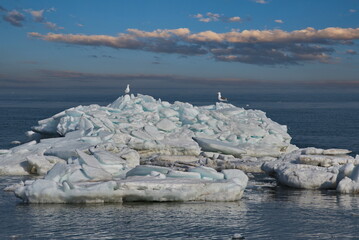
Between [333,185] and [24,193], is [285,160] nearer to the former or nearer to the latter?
[333,185]

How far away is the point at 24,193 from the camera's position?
1894cm

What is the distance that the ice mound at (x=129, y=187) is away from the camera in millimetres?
18875

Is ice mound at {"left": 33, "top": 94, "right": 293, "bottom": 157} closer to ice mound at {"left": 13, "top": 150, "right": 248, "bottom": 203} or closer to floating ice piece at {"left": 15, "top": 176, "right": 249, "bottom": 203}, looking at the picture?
ice mound at {"left": 13, "top": 150, "right": 248, "bottom": 203}

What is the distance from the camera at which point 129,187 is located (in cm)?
1912

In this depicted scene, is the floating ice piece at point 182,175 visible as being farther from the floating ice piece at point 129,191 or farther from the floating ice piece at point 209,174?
the floating ice piece at point 129,191

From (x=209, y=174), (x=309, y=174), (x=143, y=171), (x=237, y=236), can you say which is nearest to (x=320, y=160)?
(x=309, y=174)

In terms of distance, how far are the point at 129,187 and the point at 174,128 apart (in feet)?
52.6

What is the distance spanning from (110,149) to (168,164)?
3457mm

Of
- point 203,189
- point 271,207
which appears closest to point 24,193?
point 203,189

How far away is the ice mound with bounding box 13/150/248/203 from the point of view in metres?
18.9

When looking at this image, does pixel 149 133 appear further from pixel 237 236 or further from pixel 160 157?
pixel 237 236

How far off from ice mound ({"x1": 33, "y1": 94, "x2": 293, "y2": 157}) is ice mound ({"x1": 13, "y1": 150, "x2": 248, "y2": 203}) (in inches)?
443

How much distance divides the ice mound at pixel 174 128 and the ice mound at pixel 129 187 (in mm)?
11249

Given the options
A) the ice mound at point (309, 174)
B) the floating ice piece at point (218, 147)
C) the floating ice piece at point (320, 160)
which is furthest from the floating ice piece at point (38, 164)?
the floating ice piece at point (320, 160)
